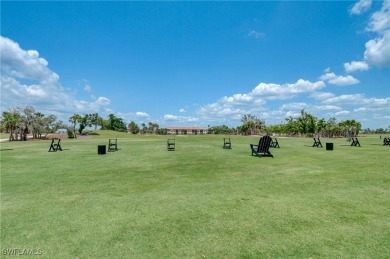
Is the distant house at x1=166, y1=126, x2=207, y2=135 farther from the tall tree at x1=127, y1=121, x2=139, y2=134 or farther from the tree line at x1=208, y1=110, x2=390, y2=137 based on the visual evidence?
the tree line at x1=208, y1=110, x2=390, y2=137

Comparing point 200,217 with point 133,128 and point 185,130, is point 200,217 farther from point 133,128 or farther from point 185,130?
point 185,130

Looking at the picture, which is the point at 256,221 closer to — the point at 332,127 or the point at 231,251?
the point at 231,251

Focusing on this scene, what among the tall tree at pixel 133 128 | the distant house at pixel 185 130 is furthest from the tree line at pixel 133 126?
the distant house at pixel 185 130

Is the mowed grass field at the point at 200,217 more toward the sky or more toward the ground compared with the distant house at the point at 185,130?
more toward the ground

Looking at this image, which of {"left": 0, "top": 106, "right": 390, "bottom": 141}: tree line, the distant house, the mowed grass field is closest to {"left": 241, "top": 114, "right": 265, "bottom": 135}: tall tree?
{"left": 0, "top": 106, "right": 390, "bottom": 141}: tree line

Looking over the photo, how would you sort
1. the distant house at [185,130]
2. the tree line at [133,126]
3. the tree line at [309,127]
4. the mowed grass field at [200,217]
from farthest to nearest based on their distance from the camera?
the distant house at [185,130]
the tree line at [309,127]
the tree line at [133,126]
the mowed grass field at [200,217]

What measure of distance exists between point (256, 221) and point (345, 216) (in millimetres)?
1847

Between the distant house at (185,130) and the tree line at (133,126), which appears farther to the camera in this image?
the distant house at (185,130)

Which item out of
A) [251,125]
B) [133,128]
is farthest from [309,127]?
[133,128]

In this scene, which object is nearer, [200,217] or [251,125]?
[200,217]

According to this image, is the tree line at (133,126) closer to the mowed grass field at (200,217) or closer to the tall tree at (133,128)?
the tall tree at (133,128)

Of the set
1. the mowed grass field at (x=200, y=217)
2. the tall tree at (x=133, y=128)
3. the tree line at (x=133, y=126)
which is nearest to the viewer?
the mowed grass field at (x=200, y=217)

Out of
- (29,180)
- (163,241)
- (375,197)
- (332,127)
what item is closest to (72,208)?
(163,241)

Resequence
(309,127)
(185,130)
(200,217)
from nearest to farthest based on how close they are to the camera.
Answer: (200,217)
(309,127)
(185,130)
